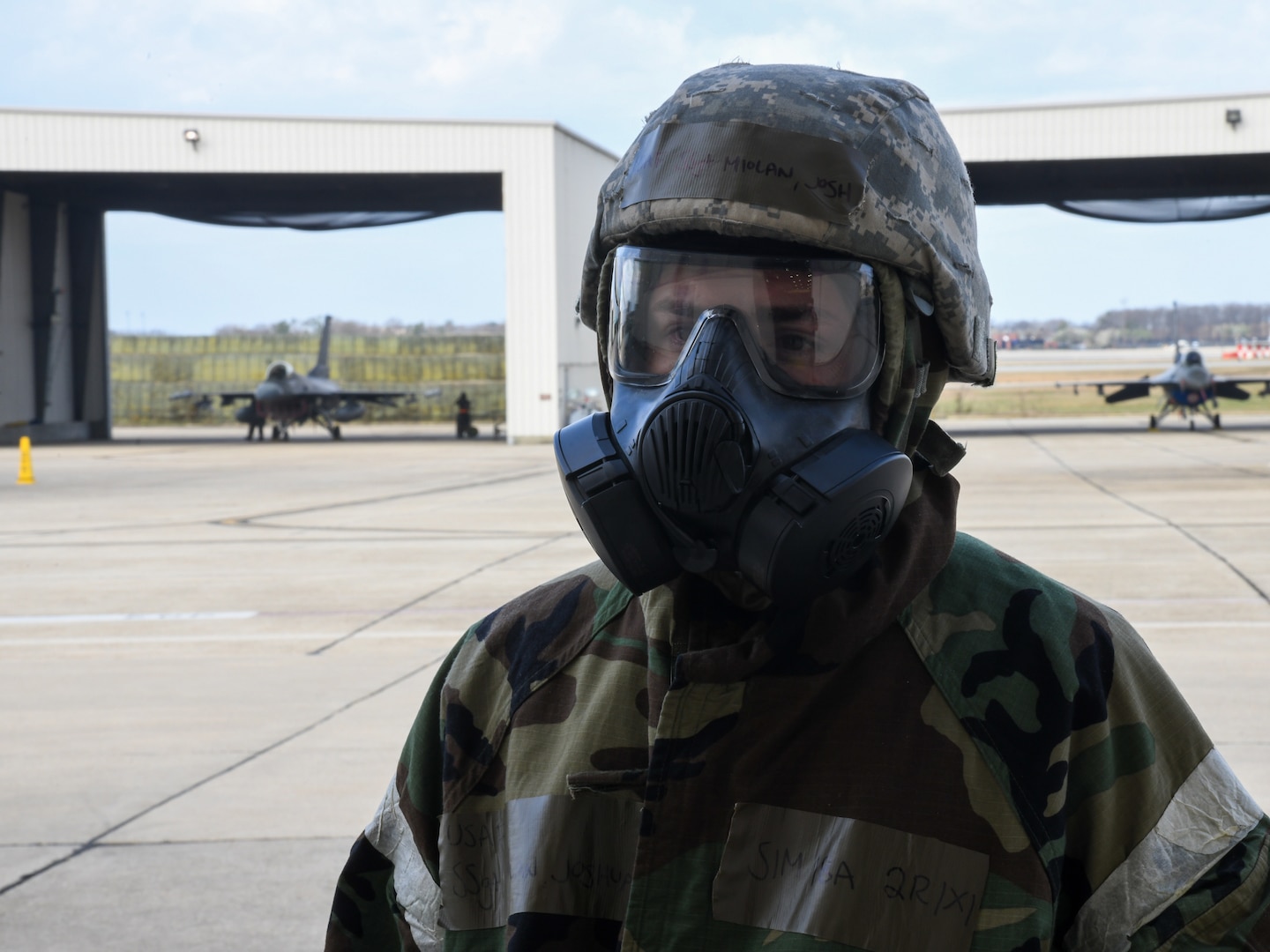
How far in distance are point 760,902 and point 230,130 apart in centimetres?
3533

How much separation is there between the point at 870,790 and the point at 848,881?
10 centimetres

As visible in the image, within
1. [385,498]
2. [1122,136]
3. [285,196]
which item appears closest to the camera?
[385,498]

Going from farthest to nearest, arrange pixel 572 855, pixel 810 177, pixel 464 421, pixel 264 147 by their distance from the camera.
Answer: pixel 464 421 → pixel 264 147 → pixel 810 177 → pixel 572 855

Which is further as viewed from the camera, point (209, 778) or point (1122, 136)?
point (1122, 136)

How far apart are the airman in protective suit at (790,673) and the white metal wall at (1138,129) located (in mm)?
30340

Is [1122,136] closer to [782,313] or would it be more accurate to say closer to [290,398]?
[290,398]

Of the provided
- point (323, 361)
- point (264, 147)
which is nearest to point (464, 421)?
point (323, 361)

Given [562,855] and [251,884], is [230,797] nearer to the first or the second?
[251,884]

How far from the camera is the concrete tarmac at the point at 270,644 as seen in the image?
409cm

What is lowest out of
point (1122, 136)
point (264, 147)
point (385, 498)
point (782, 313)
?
point (385, 498)

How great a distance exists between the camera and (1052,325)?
527 feet

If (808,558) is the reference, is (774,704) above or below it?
below

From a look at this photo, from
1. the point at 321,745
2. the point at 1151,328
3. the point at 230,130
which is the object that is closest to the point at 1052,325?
the point at 1151,328

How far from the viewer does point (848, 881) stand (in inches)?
51.5
